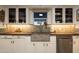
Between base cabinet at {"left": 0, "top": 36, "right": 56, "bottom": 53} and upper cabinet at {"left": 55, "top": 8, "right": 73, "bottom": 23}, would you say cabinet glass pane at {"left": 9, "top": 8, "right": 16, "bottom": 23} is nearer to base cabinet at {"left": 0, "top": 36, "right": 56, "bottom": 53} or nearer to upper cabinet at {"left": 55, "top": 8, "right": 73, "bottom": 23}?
base cabinet at {"left": 0, "top": 36, "right": 56, "bottom": 53}

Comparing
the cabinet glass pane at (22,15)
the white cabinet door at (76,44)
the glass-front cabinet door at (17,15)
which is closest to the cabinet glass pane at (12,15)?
the glass-front cabinet door at (17,15)

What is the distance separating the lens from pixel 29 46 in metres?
4.98

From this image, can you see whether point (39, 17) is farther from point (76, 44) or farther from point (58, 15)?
point (76, 44)

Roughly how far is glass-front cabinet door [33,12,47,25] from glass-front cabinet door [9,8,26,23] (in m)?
0.37

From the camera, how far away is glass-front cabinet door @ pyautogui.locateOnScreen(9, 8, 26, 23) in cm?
547

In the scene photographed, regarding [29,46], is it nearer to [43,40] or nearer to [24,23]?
[43,40]

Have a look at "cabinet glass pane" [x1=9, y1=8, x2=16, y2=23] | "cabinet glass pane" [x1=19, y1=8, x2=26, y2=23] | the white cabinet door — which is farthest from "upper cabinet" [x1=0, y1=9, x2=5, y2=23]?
the white cabinet door

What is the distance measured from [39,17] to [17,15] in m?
0.75

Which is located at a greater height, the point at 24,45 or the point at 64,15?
the point at 64,15

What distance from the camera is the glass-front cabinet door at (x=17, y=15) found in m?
5.47

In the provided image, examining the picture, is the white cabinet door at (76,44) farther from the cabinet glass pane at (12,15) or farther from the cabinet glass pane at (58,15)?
the cabinet glass pane at (12,15)

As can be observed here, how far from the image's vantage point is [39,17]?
5.65 meters

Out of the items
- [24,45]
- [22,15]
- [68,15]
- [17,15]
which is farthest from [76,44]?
[17,15]
